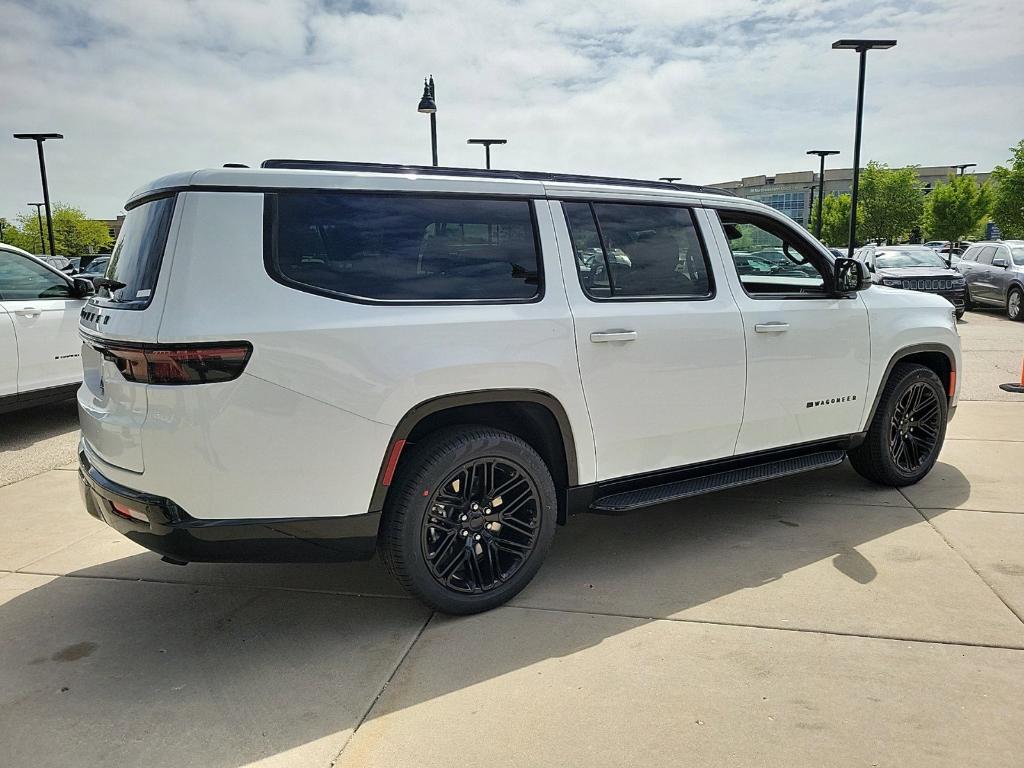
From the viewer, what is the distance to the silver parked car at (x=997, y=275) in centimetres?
1645

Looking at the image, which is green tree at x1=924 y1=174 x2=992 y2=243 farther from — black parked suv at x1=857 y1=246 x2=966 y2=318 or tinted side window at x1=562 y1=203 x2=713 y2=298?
tinted side window at x1=562 y1=203 x2=713 y2=298

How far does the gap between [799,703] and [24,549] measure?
13.6ft

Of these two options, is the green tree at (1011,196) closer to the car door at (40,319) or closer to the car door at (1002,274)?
the car door at (1002,274)

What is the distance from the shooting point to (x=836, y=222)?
77.7 m

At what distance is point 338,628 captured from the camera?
11.2 ft

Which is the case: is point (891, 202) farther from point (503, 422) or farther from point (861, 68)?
point (503, 422)

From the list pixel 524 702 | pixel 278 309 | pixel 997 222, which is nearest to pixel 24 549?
pixel 278 309

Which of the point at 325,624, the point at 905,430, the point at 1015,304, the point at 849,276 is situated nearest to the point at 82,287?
the point at 325,624

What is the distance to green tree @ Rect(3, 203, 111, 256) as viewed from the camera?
7275 cm

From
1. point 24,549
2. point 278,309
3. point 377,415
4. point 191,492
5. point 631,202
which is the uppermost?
point 631,202

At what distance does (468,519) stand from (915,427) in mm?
3385

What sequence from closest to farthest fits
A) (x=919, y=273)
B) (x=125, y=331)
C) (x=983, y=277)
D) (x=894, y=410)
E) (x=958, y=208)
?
(x=125, y=331)
(x=894, y=410)
(x=919, y=273)
(x=983, y=277)
(x=958, y=208)

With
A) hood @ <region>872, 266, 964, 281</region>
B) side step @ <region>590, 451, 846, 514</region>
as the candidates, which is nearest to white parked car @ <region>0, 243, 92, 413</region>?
side step @ <region>590, 451, 846, 514</region>

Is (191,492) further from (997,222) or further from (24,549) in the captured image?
(997,222)
